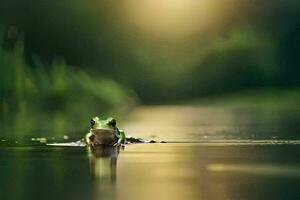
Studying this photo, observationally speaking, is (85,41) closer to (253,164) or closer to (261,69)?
(261,69)

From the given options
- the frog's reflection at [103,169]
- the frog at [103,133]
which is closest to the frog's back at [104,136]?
the frog at [103,133]

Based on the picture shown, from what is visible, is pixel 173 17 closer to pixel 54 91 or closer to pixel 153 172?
pixel 54 91

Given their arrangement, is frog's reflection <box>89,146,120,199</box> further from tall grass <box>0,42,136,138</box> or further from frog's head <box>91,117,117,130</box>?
tall grass <box>0,42,136,138</box>

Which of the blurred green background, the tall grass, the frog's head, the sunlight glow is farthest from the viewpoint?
the sunlight glow

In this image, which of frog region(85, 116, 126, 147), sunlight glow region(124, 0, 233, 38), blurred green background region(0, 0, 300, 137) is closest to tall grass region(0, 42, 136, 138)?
blurred green background region(0, 0, 300, 137)

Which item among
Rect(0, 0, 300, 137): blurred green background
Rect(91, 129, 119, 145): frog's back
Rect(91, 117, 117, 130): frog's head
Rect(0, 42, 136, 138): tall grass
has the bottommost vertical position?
Rect(91, 129, 119, 145): frog's back

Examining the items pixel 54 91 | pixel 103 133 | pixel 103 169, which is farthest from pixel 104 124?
pixel 54 91

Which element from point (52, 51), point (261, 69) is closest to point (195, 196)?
point (52, 51)

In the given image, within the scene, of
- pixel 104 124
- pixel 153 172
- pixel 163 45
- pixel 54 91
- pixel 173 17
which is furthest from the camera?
pixel 173 17
